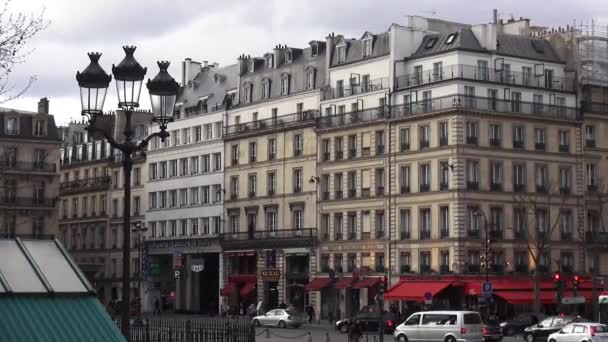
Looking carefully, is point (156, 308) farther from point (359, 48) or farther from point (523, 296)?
point (523, 296)

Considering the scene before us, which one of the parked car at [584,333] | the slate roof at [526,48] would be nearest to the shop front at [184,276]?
the slate roof at [526,48]

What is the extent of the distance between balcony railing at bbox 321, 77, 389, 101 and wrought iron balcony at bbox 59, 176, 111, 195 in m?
34.6

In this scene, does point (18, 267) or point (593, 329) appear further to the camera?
point (593, 329)

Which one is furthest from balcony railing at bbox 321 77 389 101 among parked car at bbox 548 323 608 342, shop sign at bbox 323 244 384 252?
parked car at bbox 548 323 608 342

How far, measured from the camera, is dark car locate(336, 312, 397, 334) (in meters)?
64.2

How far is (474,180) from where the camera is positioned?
76.9 m

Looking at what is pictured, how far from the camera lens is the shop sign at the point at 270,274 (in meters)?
90.0

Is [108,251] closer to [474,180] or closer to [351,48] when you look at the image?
[351,48]

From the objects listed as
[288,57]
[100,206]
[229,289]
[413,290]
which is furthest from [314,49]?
[100,206]

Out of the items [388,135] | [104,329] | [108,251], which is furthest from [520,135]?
[104,329]

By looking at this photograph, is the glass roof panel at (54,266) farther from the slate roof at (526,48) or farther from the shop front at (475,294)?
the slate roof at (526,48)

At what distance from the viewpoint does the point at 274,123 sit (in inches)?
3617

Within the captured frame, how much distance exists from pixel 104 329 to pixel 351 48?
72677mm

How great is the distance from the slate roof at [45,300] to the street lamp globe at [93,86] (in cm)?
603
